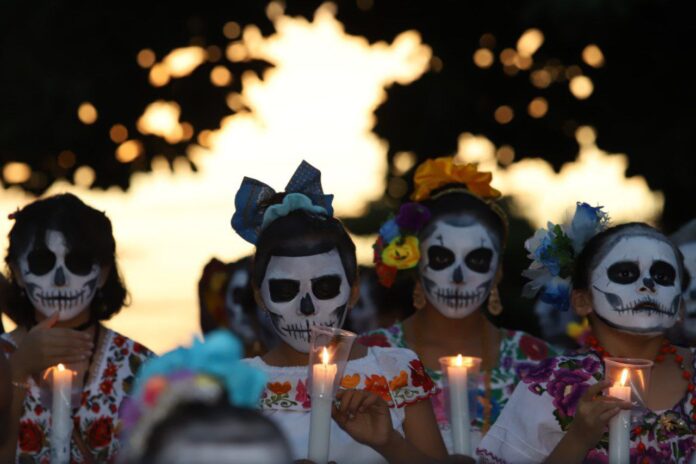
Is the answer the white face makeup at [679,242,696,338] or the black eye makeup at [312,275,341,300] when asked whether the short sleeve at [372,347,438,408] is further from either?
the white face makeup at [679,242,696,338]

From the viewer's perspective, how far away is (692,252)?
8.90 m

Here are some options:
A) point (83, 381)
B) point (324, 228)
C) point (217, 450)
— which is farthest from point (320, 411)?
point (83, 381)

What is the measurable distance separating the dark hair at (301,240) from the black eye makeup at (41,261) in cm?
116

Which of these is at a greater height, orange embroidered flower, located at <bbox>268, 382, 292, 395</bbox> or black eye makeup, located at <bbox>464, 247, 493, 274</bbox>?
black eye makeup, located at <bbox>464, 247, 493, 274</bbox>

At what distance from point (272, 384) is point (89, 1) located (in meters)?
6.22

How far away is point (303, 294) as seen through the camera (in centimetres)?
679

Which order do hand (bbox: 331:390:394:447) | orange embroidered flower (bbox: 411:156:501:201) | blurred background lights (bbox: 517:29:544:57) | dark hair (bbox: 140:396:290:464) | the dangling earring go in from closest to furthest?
dark hair (bbox: 140:396:290:464), hand (bbox: 331:390:394:447), the dangling earring, orange embroidered flower (bbox: 411:156:501:201), blurred background lights (bbox: 517:29:544:57)

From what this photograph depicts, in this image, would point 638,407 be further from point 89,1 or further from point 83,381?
point 89,1

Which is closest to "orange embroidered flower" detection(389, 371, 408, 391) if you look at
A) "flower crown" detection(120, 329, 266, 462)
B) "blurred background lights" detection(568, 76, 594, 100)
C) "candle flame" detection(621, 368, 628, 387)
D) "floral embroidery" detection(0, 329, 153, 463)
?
"floral embroidery" detection(0, 329, 153, 463)

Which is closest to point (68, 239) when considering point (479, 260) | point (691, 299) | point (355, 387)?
point (355, 387)

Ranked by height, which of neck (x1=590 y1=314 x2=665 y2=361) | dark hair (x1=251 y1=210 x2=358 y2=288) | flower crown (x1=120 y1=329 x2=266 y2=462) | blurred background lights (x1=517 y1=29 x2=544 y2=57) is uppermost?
blurred background lights (x1=517 y1=29 x2=544 y2=57)

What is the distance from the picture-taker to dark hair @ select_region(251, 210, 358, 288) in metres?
6.86

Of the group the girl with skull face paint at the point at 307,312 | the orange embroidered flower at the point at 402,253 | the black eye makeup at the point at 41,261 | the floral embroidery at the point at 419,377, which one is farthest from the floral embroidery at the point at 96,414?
the orange embroidered flower at the point at 402,253

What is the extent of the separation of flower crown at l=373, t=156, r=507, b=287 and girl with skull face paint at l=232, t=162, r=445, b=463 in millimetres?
1597
